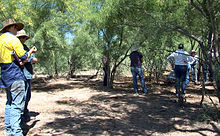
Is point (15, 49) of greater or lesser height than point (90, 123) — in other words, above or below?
above

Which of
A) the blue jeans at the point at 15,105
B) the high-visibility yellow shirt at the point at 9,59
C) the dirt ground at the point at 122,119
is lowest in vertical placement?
the dirt ground at the point at 122,119

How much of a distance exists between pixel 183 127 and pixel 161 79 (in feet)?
22.0

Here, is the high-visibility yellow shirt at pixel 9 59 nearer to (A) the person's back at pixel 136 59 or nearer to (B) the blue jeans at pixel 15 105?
(B) the blue jeans at pixel 15 105

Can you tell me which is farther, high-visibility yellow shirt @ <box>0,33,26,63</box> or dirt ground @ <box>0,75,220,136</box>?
dirt ground @ <box>0,75,220,136</box>

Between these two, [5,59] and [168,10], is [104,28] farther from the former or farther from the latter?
[5,59]

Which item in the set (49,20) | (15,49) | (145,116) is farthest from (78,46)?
(15,49)

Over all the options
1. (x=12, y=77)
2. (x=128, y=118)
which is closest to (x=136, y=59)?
(x=128, y=118)

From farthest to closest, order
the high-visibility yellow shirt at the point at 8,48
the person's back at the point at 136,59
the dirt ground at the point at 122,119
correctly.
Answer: the person's back at the point at 136,59, the dirt ground at the point at 122,119, the high-visibility yellow shirt at the point at 8,48

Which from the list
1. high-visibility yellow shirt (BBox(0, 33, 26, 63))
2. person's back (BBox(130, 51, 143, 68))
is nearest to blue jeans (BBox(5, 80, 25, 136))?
high-visibility yellow shirt (BBox(0, 33, 26, 63))

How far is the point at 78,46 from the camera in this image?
39.3 feet

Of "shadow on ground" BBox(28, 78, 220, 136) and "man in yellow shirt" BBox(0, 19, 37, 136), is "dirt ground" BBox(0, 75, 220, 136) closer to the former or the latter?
"shadow on ground" BBox(28, 78, 220, 136)

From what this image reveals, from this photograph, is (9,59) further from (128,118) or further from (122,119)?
(128,118)

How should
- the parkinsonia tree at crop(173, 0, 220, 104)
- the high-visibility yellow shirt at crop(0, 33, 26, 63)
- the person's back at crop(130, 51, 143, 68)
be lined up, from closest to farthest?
the high-visibility yellow shirt at crop(0, 33, 26, 63) → the parkinsonia tree at crop(173, 0, 220, 104) → the person's back at crop(130, 51, 143, 68)

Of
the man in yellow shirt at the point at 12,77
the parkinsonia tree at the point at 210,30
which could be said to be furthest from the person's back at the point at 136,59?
the man in yellow shirt at the point at 12,77
